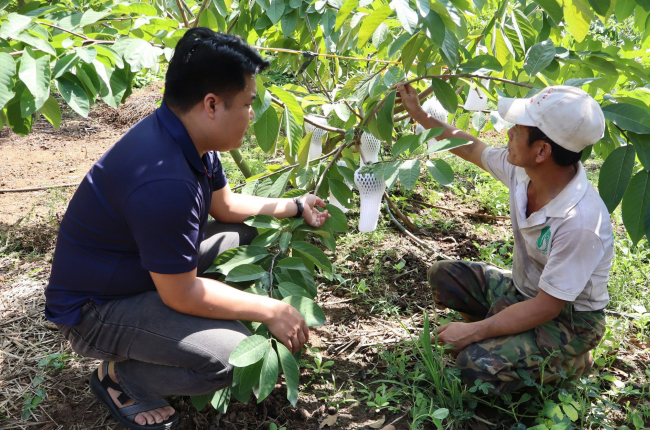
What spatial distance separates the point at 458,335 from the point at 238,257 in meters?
0.77

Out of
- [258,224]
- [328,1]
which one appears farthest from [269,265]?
[328,1]

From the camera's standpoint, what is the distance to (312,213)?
1.83 meters

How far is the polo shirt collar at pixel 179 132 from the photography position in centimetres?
136

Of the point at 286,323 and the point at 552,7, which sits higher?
the point at 552,7

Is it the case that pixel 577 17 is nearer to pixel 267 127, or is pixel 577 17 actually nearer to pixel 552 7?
pixel 552 7

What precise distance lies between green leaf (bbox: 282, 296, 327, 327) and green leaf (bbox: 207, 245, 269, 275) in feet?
0.67

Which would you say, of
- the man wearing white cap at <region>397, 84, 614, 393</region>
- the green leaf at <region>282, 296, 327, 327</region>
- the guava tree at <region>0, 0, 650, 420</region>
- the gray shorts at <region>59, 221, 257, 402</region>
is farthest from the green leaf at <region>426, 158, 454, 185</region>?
the gray shorts at <region>59, 221, 257, 402</region>

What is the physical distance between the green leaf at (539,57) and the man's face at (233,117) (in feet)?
2.72

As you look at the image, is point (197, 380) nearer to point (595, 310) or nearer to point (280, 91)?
point (280, 91)

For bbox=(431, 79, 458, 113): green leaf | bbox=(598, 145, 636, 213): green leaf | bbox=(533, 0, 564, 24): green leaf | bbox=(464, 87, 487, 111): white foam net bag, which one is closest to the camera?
bbox=(598, 145, 636, 213): green leaf

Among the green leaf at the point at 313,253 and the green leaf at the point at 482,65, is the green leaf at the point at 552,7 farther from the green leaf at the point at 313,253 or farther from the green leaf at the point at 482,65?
the green leaf at the point at 313,253

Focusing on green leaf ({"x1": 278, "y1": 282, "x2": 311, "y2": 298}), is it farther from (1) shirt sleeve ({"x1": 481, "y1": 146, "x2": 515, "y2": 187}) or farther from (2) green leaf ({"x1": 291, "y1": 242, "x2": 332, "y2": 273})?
(1) shirt sleeve ({"x1": 481, "y1": 146, "x2": 515, "y2": 187})

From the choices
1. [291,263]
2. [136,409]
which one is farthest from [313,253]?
[136,409]

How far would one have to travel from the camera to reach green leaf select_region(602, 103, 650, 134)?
4.55ft
